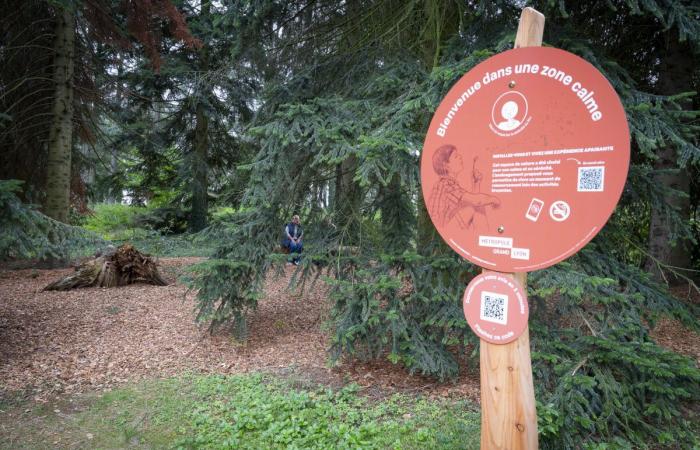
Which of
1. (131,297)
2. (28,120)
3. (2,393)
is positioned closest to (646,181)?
(2,393)

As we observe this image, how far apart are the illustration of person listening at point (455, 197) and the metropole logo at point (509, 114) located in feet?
0.60

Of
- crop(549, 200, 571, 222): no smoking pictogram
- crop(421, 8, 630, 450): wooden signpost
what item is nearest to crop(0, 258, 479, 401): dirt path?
crop(421, 8, 630, 450): wooden signpost

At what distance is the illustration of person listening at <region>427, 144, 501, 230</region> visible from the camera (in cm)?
198

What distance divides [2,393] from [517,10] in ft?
21.3

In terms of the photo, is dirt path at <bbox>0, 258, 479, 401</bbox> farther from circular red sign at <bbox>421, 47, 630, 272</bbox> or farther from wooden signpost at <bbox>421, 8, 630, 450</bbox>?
circular red sign at <bbox>421, 47, 630, 272</bbox>

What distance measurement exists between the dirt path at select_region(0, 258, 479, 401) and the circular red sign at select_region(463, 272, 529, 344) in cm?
227

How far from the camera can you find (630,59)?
679 centimetres

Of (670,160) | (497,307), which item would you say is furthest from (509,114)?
(670,160)

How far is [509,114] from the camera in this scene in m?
1.91

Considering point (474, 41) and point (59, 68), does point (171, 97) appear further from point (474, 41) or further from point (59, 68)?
point (474, 41)

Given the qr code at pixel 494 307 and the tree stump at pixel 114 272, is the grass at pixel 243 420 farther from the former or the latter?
the tree stump at pixel 114 272

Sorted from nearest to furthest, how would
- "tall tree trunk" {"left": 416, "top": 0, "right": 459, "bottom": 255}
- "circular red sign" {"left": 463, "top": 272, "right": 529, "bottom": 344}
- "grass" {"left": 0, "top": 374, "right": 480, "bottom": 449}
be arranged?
"circular red sign" {"left": 463, "top": 272, "right": 529, "bottom": 344} < "grass" {"left": 0, "top": 374, "right": 480, "bottom": 449} < "tall tree trunk" {"left": 416, "top": 0, "right": 459, "bottom": 255}

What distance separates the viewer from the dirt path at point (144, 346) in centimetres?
444

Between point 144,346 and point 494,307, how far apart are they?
4980 mm
